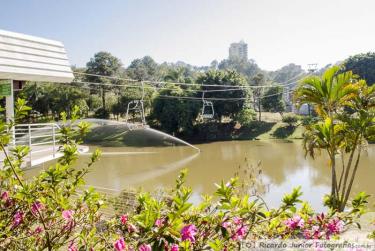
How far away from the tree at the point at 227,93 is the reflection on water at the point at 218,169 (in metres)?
5.02

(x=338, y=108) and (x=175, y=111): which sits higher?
(x=175, y=111)

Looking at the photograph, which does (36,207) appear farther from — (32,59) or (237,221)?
(32,59)

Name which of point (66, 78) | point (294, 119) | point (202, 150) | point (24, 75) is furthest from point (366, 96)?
point (294, 119)

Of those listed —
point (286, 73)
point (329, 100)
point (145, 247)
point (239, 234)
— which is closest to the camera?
point (145, 247)

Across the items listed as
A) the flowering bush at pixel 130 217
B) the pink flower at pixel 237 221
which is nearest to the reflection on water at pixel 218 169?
the flowering bush at pixel 130 217

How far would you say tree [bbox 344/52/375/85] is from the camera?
30922mm

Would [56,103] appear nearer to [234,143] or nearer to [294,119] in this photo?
[234,143]

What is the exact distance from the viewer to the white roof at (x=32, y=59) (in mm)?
5613

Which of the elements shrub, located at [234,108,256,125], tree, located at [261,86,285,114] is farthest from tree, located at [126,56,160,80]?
shrub, located at [234,108,256,125]

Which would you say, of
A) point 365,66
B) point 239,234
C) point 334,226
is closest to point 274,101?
point 365,66

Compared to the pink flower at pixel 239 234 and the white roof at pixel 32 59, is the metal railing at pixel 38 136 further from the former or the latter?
the pink flower at pixel 239 234

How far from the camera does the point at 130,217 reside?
186cm

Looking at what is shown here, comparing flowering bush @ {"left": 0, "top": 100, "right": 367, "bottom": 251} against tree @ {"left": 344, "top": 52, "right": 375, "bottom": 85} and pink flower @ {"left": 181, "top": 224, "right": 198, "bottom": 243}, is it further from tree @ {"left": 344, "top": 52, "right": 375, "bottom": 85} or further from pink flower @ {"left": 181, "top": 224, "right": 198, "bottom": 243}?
tree @ {"left": 344, "top": 52, "right": 375, "bottom": 85}

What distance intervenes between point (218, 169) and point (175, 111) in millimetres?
11952
